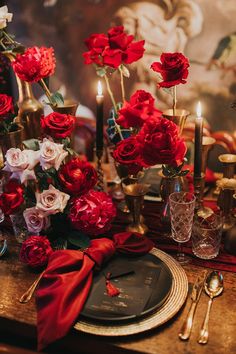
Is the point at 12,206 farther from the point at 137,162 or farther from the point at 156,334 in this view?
the point at 156,334

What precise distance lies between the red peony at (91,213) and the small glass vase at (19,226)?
17 centimetres

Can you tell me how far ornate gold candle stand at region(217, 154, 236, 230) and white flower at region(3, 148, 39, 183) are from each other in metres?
0.54

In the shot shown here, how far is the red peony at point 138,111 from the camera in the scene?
1.05 meters

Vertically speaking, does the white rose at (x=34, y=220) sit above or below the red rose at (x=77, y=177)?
below

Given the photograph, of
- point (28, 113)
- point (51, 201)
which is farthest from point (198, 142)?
point (28, 113)

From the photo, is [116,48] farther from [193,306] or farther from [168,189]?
[193,306]

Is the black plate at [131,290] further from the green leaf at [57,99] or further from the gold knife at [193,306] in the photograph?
the green leaf at [57,99]

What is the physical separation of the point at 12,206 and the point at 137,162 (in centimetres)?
35

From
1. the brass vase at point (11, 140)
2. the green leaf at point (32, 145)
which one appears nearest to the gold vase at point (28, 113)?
the brass vase at point (11, 140)

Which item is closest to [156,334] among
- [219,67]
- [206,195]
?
[206,195]

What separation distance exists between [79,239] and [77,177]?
17 cm

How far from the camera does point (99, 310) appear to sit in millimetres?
924

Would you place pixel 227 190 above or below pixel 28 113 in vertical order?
below

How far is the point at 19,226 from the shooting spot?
1241 millimetres
